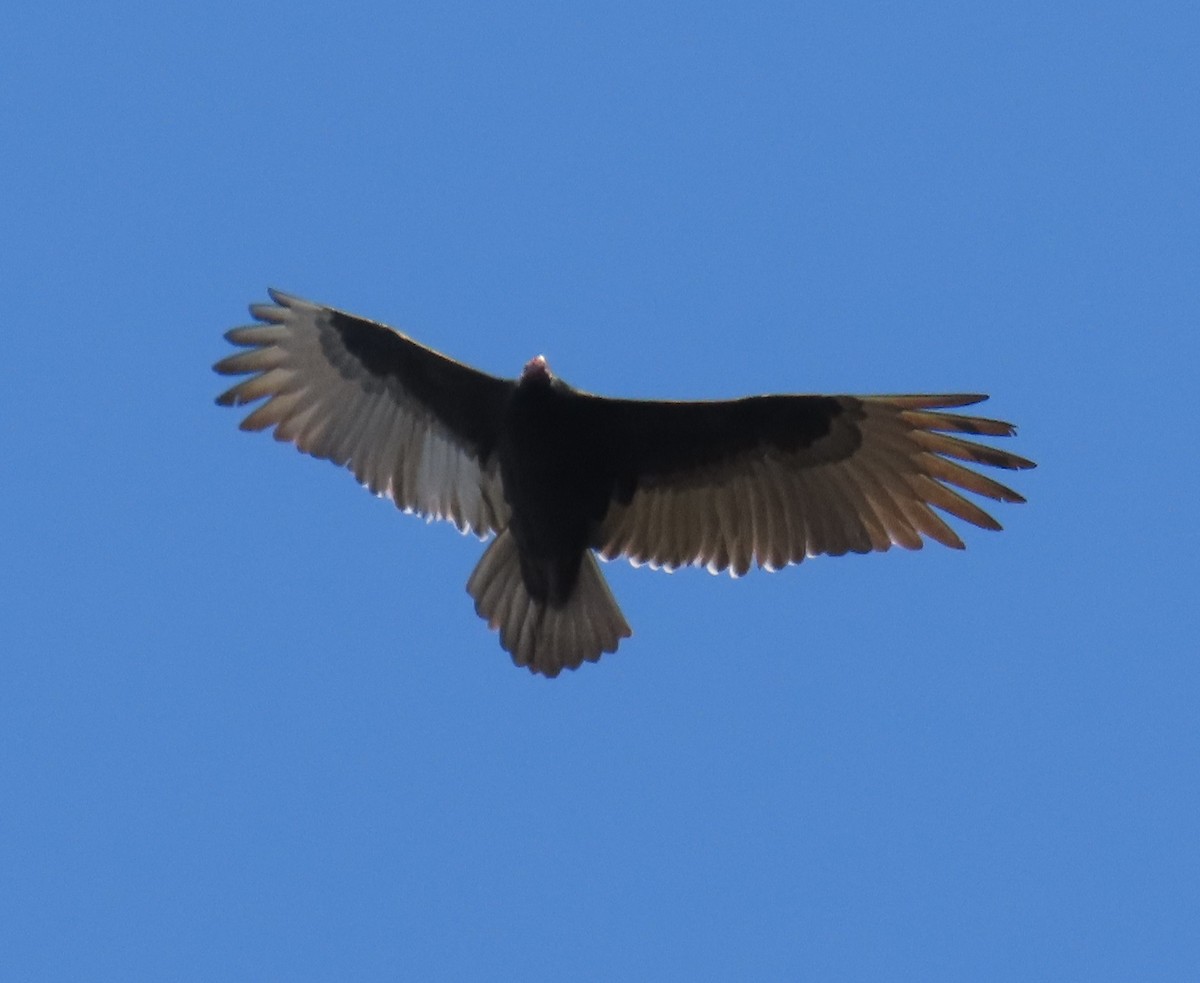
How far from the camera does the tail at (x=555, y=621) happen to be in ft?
26.9

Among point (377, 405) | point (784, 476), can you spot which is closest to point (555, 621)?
point (784, 476)

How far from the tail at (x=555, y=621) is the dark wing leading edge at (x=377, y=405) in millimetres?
314

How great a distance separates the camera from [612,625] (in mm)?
8195

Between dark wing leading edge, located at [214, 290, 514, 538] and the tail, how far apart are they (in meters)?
0.31

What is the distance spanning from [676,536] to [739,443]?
0.52 m

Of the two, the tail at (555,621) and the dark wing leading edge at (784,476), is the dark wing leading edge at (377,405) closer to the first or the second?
the tail at (555,621)

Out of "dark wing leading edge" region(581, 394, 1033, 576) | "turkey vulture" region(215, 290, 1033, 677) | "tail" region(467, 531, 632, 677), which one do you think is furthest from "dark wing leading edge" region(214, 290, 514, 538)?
"dark wing leading edge" region(581, 394, 1033, 576)

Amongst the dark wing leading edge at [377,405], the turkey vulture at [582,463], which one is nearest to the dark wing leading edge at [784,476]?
the turkey vulture at [582,463]

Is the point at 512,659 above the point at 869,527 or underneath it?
underneath

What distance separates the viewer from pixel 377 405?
8.54 m

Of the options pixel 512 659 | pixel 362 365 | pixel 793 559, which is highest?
pixel 362 365

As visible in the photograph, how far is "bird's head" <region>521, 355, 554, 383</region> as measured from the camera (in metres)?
7.72

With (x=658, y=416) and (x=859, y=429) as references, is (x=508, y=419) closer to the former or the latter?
(x=658, y=416)

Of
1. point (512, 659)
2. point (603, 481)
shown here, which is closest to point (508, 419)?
point (603, 481)
